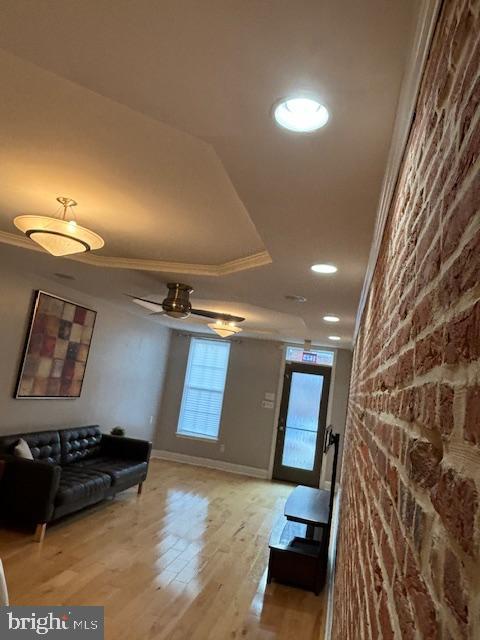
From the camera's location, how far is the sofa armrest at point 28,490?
12.3 ft

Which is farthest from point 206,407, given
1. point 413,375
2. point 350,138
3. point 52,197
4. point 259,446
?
point 413,375

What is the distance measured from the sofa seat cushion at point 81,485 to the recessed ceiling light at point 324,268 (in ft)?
9.75

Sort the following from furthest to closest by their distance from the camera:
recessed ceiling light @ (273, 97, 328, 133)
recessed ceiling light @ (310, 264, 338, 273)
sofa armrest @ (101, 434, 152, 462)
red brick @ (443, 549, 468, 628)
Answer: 1. sofa armrest @ (101, 434, 152, 462)
2. recessed ceiling light @ (310, 264, 338, 273)
3. recessed ceiling light @ (273, 97, 328, 133)
4. red brick @ (443, 549, 468, 628)

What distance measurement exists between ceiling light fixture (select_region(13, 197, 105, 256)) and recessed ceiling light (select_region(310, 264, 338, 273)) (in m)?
1.34

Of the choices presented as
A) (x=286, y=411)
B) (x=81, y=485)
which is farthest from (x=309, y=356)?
(x=81, y=485)

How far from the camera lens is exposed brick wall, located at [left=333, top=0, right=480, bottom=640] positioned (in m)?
0.42

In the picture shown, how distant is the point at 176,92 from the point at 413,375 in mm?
1117

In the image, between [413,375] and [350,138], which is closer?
[413,375]

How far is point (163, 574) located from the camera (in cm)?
346

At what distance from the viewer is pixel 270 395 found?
25.4 feet

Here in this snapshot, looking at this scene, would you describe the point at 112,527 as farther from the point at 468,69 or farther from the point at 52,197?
the point at 468,69

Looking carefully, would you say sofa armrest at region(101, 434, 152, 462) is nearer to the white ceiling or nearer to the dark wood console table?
the dark wood console table

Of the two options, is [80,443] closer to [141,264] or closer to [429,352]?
[141,264]

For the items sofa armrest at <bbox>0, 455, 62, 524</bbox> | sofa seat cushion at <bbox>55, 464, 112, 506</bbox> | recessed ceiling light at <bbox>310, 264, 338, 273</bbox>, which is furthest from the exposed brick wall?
sofa seat cushion at <bbox>55, 464, 112, 506</bbox>
